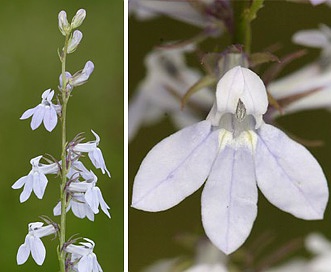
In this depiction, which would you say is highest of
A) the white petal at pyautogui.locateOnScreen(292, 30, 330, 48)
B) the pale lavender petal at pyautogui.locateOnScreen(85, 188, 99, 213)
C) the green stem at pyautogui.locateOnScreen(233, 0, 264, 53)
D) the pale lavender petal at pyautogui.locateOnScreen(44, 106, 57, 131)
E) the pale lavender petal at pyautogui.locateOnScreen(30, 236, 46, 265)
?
the green stem at pyautogui.locateOnScreen(233, 0, 264, 53)

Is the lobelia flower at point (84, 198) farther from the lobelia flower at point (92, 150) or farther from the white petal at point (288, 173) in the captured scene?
the white petal at point (288, 173)

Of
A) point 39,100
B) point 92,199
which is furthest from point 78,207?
point 39,100

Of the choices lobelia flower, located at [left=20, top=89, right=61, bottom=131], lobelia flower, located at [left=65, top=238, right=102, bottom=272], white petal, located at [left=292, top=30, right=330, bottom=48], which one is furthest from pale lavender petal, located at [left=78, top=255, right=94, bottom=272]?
white petal, located at [left=292, top=30, right=330, bottom=48]

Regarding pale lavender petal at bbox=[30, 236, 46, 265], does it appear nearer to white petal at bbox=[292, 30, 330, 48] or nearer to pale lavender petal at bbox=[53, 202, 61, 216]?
pale lavender petal at bbox=[53, 202, 61, 216]

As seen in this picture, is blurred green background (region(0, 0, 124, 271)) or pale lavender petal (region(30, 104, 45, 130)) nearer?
pale lavender petal (region(30, 104, 45, 130))

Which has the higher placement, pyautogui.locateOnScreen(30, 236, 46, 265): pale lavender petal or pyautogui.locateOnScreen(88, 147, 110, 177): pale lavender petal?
pyautogui.locateOnScreen(88, 147, 110, 177): pale lavender petal

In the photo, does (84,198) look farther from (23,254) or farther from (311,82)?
(311,82)

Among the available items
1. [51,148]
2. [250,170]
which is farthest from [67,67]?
[250,170]

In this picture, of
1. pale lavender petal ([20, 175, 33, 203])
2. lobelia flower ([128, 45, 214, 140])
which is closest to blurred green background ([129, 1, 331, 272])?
lobelia flower ([128, 45, 214, 140])
